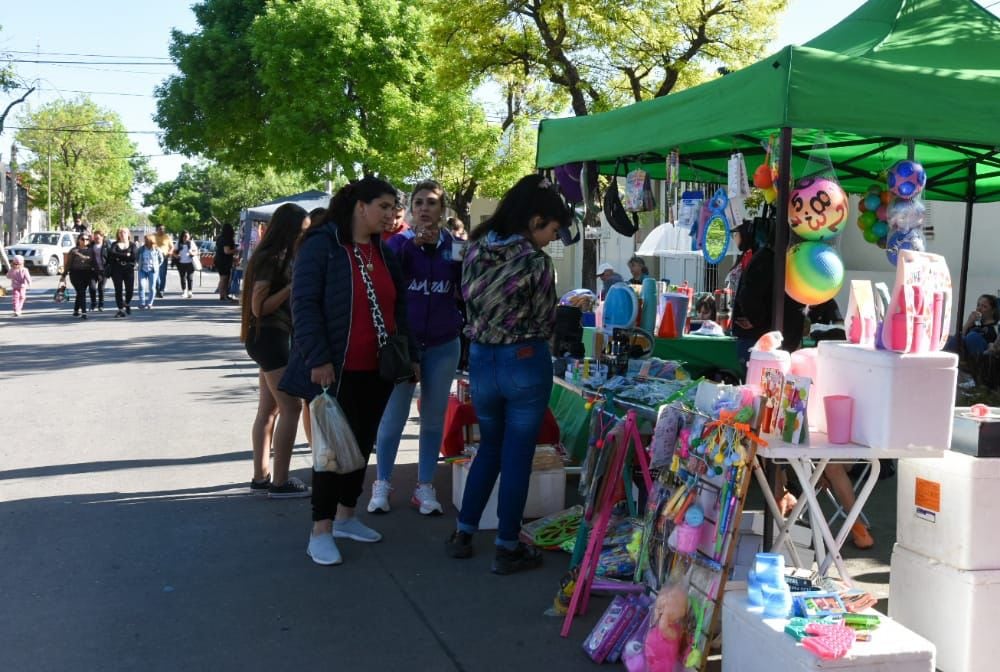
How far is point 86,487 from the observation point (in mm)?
6422

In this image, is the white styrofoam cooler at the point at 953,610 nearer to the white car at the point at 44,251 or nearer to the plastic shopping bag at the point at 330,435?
the plastic shopping bag at the point at 330,435

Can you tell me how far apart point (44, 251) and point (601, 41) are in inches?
1164

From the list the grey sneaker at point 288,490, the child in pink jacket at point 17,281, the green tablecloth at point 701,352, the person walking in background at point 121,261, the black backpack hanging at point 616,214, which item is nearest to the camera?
the grey sneaker at point 288,490

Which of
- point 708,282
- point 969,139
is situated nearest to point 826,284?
point 969,139

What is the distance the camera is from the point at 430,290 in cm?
564

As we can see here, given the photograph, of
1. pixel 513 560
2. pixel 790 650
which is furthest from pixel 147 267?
pixel 790 650

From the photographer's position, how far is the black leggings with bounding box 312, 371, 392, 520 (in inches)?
190

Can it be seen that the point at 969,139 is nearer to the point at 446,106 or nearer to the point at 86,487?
the point at 86,487

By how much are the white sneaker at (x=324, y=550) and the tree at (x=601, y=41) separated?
10.4m

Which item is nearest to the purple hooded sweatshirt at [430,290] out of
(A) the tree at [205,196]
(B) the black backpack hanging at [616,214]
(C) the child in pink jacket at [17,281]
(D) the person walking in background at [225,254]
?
(B) the black backpack hanging at [616,214]

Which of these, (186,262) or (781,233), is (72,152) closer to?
(186,262)

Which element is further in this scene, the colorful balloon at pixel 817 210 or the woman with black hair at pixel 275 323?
the woman with black hair at pixel 275 323

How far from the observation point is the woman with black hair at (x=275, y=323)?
567 cm

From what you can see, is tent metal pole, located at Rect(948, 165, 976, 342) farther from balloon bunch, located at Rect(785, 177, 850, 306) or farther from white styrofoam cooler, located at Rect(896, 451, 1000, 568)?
white styrofoam cooler, located at Rect(896, 451, 1000, 568)
